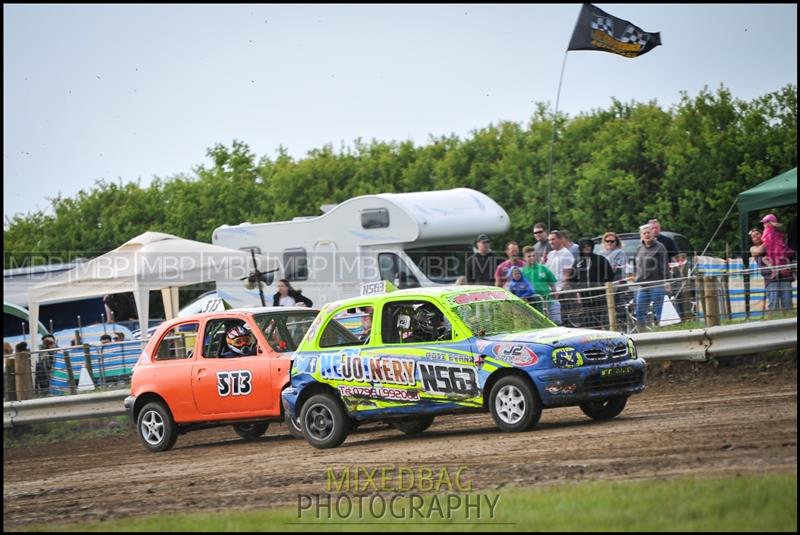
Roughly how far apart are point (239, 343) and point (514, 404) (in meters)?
4.00

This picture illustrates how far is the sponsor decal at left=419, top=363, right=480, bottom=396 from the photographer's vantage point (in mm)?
12367

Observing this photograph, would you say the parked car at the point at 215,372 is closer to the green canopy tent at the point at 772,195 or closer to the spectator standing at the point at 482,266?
the spectator standing at the point at 482,266

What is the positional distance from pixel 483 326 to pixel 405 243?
1096 centimetres

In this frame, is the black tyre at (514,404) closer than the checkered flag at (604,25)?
Yes

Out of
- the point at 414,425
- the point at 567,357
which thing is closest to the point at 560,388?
the point at 567,357

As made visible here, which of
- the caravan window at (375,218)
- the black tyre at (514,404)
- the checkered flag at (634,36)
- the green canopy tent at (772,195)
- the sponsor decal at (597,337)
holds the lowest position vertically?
the black tyre at (514,404)

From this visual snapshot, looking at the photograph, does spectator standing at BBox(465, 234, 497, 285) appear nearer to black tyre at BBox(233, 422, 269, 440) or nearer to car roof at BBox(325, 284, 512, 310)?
black tyre at BBox(233, 422, 269, 440)

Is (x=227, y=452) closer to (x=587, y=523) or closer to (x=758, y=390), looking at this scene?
(x=758, y=390)

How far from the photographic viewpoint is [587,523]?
720 centimetres

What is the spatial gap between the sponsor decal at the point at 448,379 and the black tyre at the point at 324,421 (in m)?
1.09

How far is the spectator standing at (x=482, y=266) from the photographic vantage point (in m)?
19.1

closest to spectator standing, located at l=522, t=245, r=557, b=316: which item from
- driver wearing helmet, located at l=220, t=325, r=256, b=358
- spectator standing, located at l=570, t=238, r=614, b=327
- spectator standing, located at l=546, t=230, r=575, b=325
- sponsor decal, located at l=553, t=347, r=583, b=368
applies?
spectator standing, located at l=546, t=230, r=575, b=325

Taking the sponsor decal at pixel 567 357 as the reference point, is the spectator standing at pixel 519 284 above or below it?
above

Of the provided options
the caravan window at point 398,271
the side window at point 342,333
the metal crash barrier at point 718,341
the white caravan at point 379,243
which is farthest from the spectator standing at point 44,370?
the side window at point 342,333
